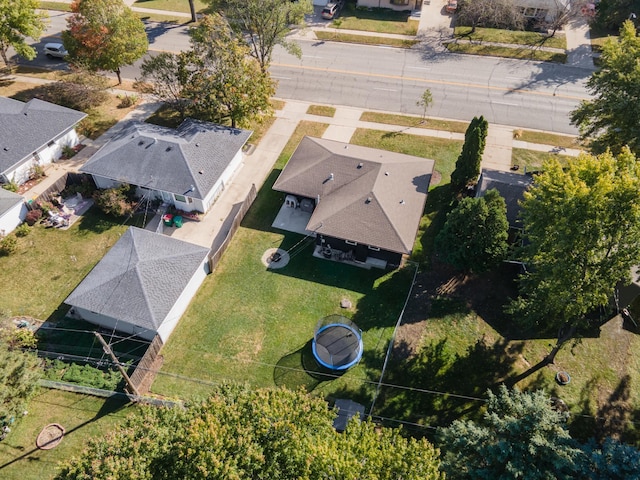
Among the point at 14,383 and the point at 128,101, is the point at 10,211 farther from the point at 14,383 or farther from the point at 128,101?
the point at 128,101

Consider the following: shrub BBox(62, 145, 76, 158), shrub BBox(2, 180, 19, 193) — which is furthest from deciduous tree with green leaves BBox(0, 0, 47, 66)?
shrub BBox(2, 180, 19, 193)

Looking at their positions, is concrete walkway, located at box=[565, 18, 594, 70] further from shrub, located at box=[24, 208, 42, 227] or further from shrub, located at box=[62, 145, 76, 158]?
shrub, located at box=[24, 208, 42, 227]

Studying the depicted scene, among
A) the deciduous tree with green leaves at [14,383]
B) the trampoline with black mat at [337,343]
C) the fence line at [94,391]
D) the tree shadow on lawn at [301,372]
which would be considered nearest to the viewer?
the deciduous tree with green leaves at [14,383]

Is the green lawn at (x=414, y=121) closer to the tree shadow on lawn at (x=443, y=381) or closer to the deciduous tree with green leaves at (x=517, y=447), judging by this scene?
the tree shadow on lawn at (x=443, y=381)

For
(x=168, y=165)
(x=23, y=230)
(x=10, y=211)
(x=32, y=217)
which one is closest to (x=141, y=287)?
(x=168, y=165)

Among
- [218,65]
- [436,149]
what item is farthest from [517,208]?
[218,65]

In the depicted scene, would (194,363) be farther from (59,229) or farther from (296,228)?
(59,229)

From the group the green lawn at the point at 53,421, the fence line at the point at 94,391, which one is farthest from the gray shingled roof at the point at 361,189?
the green lawn at the point at 53,421
